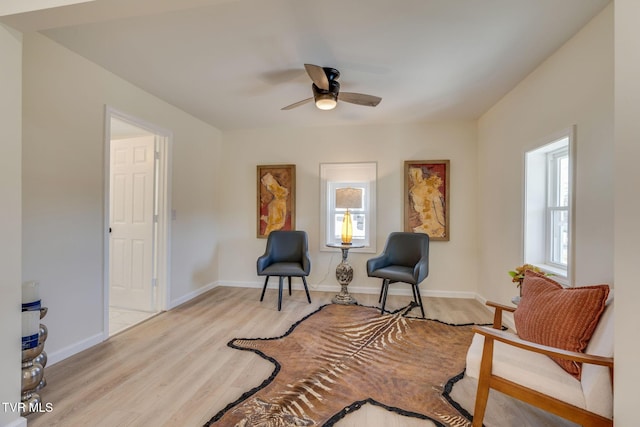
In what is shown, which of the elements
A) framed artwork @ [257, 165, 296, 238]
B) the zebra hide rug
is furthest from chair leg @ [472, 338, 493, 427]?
Answer: framed artwork @ [257, 165, 296, 238]

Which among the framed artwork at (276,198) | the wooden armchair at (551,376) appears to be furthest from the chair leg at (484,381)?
the framed artwork at (276,198)

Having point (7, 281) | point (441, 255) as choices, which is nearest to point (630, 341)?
point (7, 281)

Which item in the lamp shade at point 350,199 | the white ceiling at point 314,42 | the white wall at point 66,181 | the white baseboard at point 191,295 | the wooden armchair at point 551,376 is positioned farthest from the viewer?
the lamp shade at point 350,199

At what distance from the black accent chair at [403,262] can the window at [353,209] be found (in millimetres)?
392

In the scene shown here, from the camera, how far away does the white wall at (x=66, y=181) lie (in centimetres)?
205

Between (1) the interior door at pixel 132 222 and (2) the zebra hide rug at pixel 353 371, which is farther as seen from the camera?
(1) the interior door at pixel 132 222

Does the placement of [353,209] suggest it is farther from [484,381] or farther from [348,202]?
[484,381]

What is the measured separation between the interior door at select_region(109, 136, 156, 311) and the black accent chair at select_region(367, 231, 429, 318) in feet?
8.56

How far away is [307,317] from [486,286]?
2.23 meters

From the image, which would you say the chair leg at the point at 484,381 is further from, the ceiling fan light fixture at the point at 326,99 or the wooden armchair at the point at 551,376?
the ceiling fan light fixture at the point at 326,99

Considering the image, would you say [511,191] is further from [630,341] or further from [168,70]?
[168,70]

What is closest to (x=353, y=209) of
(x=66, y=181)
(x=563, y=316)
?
(x=563, y=316)

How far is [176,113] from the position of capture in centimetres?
353

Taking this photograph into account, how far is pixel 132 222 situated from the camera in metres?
3.43
